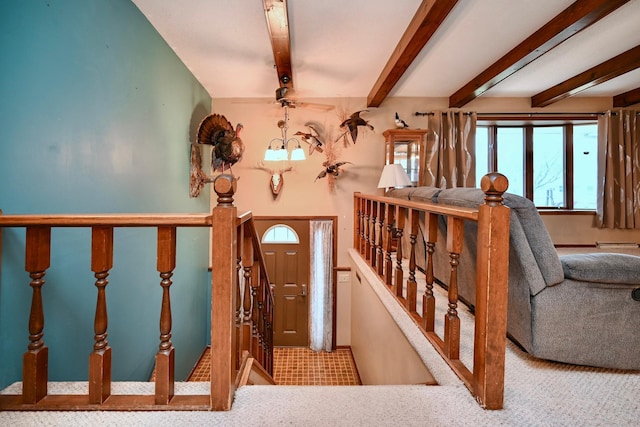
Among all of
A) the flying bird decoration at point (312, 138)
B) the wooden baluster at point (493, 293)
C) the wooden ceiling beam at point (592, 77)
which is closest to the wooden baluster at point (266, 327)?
the wooden baluster at point (493, 293)

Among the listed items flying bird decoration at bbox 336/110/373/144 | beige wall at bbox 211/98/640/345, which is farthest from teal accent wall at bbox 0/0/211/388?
flying bird decoration at bbox 336/110/373/144

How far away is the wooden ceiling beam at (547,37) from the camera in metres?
2.13

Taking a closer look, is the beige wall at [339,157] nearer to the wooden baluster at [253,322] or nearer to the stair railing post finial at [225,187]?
the wooden baluster at [253,322]

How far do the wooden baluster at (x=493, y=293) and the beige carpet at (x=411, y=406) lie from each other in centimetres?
9

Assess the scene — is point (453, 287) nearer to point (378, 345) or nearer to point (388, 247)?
point (388, 247)

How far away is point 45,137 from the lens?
150 cm

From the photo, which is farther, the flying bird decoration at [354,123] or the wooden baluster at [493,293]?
the flying bird decoration at [354,123]

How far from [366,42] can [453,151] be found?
2009 mm

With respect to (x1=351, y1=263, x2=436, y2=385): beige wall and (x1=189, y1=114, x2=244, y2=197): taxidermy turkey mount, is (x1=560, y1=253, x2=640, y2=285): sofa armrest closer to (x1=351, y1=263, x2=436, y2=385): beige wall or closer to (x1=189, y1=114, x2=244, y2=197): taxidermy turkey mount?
(x1=351, y1=263, x2=436, y2=385): beige wall

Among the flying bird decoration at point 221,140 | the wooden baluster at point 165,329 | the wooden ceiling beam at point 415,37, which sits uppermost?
the wooden ceiling beam at point 415,37

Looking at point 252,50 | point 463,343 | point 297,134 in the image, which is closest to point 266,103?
point 297,134

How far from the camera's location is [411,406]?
1.12 metres

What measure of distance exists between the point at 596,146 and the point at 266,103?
450 cm

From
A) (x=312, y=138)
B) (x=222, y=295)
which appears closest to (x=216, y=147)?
(x=312, y=138)
